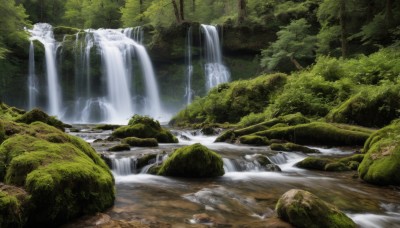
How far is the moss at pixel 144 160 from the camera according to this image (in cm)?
857

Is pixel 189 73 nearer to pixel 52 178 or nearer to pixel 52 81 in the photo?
pixel 52 81

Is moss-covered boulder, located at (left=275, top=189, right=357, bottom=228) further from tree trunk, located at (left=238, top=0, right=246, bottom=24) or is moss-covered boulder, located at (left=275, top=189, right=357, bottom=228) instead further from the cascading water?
the cascading water

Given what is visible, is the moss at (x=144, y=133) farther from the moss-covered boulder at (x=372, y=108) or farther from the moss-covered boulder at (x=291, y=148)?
the moss-covered boulder at (x=372, y=108)

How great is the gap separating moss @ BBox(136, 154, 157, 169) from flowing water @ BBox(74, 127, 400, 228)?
3.9 inches

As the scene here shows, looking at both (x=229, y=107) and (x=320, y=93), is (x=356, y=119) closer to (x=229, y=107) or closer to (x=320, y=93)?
(x=320, y=93)

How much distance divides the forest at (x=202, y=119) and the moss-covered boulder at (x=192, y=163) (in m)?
0.03

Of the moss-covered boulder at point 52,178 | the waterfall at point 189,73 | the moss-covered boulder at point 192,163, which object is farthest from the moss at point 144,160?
the waterfall at point 189,73

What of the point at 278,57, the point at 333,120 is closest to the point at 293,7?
the point at 278,57

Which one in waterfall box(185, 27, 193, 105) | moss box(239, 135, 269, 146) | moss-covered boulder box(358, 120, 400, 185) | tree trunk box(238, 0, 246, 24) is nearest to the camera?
moss-covered boulder box(358, 120, 400, 185)

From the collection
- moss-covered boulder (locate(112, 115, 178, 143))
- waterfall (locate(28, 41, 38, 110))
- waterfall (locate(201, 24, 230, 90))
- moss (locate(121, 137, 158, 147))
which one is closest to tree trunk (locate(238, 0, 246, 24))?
waterfall (locate(201, 24, 230, 90))

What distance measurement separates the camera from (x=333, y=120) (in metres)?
14.8

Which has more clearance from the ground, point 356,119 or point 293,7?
point 293,7

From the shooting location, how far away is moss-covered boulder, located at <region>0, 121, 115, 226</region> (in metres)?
4.24

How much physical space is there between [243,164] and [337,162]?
2.33m
